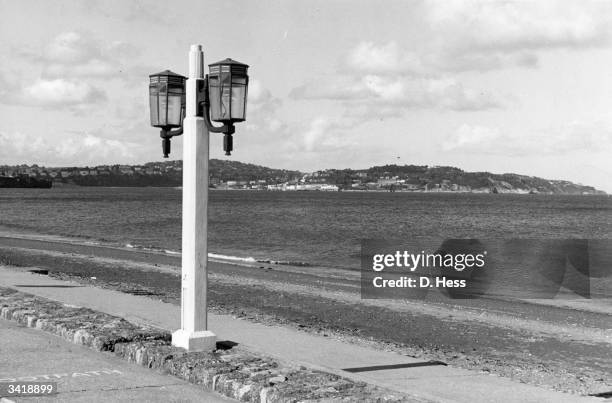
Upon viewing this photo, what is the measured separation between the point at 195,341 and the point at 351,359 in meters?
1.76

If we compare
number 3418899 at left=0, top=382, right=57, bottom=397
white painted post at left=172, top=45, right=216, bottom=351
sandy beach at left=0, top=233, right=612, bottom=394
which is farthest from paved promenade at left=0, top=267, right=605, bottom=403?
number 3418899 at left=0, top=382, right=57, bottom=397

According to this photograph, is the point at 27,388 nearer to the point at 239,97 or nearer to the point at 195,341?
the point at 195,341

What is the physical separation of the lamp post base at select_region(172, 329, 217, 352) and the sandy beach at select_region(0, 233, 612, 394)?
3417 millimetres

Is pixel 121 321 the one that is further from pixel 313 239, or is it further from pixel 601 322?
pixel 313 239

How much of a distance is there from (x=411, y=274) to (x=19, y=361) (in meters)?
20.6

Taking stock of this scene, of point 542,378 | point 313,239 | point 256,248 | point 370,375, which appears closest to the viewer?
point 370,375

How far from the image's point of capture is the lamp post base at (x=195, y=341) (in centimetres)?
791

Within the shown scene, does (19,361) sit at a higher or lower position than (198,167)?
lower

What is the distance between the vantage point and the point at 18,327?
375 inches

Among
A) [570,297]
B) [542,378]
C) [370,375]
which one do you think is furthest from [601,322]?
[370,375]

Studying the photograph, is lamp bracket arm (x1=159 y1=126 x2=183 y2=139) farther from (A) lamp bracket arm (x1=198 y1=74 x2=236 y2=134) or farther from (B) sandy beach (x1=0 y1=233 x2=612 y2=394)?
(B) sandy beach (x1=0 y1=233 x2=612 y2=394)

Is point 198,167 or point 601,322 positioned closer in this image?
point 198,167

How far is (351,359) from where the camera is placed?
8445 millimetres

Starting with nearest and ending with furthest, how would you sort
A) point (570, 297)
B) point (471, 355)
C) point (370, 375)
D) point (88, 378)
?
point (88, 378)
point (370, 375)
point (471, 355)
point (570, 297)
